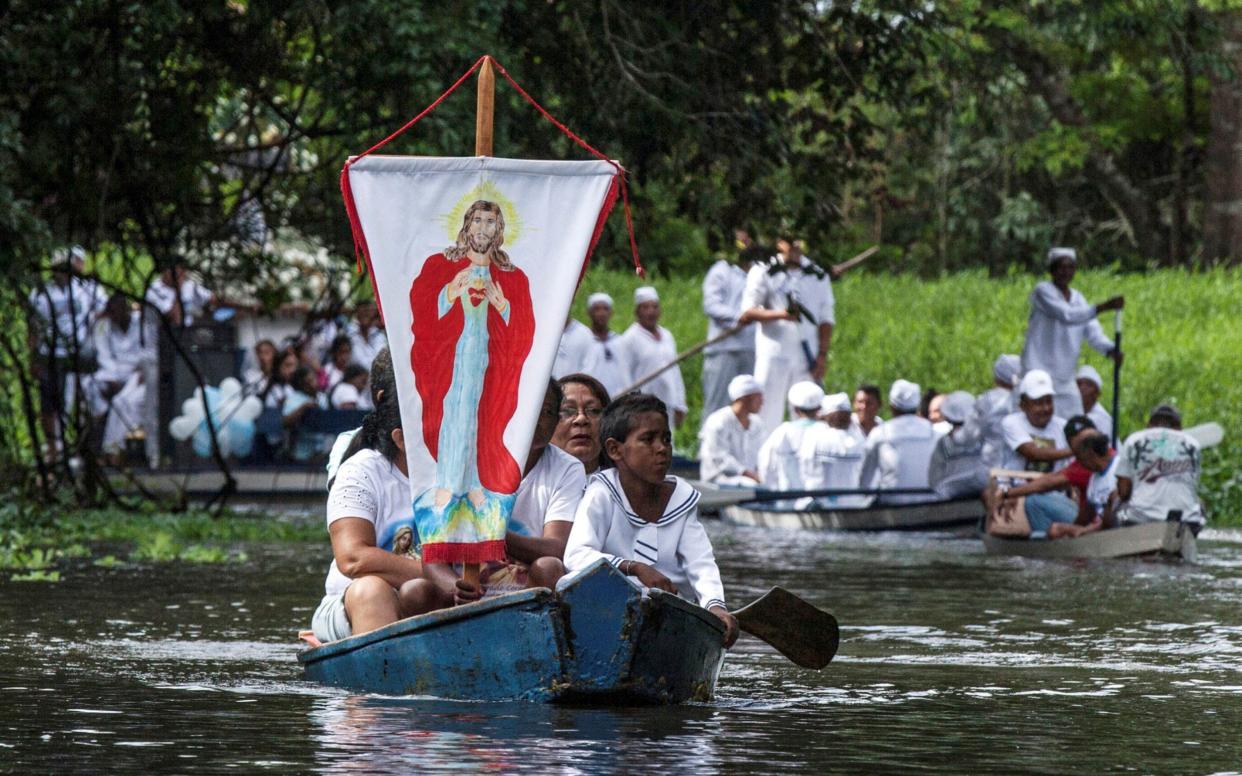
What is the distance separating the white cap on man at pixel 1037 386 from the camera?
62.4 ft

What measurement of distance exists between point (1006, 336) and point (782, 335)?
7.42 m

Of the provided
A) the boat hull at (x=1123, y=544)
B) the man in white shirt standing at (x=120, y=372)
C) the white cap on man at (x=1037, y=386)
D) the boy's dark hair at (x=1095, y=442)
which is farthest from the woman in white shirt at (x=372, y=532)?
the man in white shirt standing at (x=120, y=372)

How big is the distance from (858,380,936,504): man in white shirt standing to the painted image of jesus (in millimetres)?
12530

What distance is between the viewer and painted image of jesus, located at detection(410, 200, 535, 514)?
31.0 ft

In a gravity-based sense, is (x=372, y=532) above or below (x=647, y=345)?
below

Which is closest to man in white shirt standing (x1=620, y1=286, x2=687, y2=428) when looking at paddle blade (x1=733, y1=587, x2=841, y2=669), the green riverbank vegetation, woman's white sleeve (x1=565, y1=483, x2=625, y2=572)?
the green riverbank vegetation

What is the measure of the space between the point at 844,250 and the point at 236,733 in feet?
104

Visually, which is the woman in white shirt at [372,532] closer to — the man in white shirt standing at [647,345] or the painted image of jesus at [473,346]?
the painted image of jesus at [473,346]

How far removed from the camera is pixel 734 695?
984 cm

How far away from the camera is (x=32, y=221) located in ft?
51.0

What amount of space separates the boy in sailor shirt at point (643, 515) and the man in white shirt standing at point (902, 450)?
489 inches

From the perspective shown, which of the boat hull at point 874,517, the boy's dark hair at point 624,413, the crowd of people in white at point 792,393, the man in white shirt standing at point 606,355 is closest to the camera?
the boy's dark hair at point 624,413

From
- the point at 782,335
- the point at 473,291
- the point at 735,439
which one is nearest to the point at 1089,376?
the point at 782,335

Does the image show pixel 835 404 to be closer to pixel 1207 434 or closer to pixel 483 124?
pixel 1207 434
